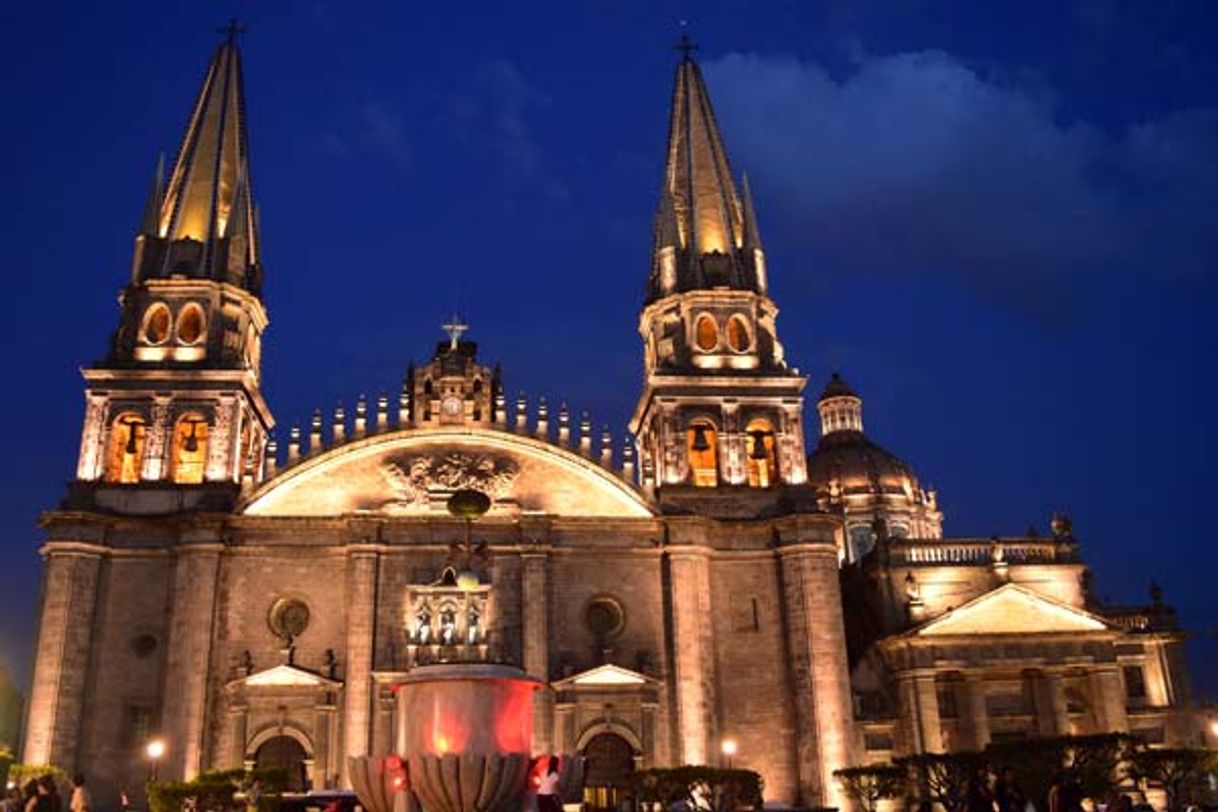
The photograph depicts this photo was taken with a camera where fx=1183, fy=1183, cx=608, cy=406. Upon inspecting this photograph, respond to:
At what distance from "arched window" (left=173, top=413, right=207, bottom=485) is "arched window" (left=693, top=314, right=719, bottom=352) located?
19150 mm

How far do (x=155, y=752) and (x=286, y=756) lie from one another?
4076 mm

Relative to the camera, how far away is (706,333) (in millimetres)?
47781

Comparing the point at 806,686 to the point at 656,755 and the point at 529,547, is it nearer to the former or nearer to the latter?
the point at 656,755

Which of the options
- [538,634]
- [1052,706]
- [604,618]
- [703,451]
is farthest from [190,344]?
[1052,706]

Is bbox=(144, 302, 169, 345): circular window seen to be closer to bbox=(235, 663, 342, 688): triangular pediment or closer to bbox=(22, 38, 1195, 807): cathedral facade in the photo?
bbox=(22, 38, 1195, 807): cathedral facade

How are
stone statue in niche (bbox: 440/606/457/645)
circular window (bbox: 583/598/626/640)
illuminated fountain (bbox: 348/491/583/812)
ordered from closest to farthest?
illuminated fountain (bbox: 348/491/583/812) → stone statue in niche (bbox: 440/606/457/645) → circular window (bbox: 583/598/626/640)

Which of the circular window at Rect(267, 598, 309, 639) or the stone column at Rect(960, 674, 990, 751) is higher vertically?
the circular window at Rect(267, 598, 309, 639)

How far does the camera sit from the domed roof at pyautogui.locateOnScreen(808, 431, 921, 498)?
221 ft

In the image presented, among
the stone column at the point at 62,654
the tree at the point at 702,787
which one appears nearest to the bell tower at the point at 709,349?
the tree at the point at 702,787

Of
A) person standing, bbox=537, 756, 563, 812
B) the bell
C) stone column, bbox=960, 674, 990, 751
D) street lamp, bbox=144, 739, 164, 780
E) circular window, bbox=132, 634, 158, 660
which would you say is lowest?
person standing, bbox=537, 756, 563, 812

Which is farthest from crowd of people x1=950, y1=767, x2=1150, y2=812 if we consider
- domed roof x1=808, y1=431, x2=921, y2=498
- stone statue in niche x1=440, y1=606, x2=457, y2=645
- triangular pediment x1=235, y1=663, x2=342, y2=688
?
domed roof x1=808, y1=431, x2=921, y2=498

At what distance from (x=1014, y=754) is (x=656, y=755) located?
14308 mm

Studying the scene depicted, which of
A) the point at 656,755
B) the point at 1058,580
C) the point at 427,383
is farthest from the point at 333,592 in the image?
the point at 1058,580

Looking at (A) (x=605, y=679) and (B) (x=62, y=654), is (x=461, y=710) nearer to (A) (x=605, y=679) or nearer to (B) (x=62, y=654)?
(A) (x=605, y=679)
